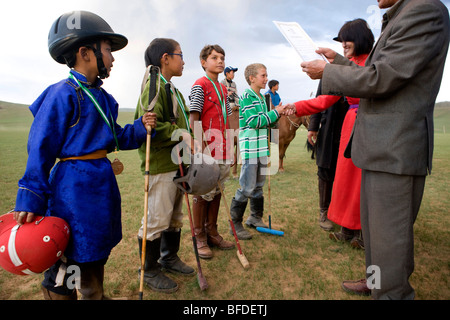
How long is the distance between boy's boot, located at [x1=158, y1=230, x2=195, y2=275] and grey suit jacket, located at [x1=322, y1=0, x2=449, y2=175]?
85.2 inches

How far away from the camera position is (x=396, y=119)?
1868 millimetres

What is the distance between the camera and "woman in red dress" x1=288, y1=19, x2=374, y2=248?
10.5 feet

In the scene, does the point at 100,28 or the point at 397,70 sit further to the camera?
the point at 100,28

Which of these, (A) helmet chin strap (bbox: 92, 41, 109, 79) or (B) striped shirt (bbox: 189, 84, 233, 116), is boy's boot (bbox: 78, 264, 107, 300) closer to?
(A) helmet chin strap (bbox: 92, 41, 109, 79)

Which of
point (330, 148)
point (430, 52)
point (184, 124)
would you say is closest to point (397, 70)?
point (430, 52)

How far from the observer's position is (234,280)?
2955 mm

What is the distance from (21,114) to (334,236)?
87.9 m

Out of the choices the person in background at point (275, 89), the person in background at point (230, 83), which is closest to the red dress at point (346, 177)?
the person in background at point (230, 83)

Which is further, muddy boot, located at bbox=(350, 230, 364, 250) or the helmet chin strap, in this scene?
muddy boot, located at bbox=(350, 230, 364, 250)

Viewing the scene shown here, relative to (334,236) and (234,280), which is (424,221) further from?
(234,280)

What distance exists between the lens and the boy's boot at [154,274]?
9.04 feet

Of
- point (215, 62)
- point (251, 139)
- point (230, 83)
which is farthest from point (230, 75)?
point (251, 139)

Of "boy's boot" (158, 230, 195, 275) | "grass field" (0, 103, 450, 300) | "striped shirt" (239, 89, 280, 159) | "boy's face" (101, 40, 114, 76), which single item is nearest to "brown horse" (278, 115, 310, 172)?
"grass field" (0, 103, 450, 300)

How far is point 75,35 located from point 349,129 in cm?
315
